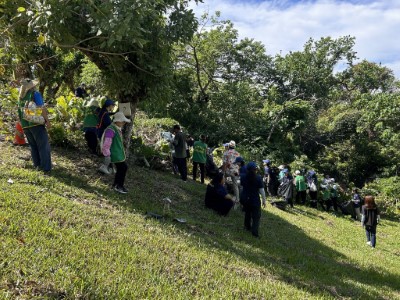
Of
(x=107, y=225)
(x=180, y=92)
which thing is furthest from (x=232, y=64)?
(x=107, y=225)

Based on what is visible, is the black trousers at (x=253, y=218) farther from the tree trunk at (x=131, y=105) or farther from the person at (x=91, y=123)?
the person at (x=91, y=123)

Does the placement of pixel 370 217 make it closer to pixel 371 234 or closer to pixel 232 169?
pixel 371 234

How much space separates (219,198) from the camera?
9.59 metres

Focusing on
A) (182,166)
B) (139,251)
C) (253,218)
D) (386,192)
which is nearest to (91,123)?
(182,166)

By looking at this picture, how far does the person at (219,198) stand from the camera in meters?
9.44

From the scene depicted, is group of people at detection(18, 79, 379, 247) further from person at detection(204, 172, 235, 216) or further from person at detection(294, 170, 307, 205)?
person at detection(294, 170, 307, 205)

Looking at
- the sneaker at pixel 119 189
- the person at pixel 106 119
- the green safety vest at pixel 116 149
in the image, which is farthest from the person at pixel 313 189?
the green safety vest at pixel 116 149

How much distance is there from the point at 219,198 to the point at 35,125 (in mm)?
4728

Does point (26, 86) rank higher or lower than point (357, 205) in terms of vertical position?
higher

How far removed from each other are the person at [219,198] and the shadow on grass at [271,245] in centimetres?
25

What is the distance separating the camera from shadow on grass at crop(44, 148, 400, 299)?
20.2 feet

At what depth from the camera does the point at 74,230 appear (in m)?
4.80

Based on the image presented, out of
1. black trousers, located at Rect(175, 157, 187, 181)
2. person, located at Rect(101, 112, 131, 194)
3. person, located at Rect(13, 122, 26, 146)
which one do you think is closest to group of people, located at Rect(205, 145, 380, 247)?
black trousers, located at Rect(175, 157, 187, 181)

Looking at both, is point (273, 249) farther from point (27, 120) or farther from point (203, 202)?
point (27, 120)
